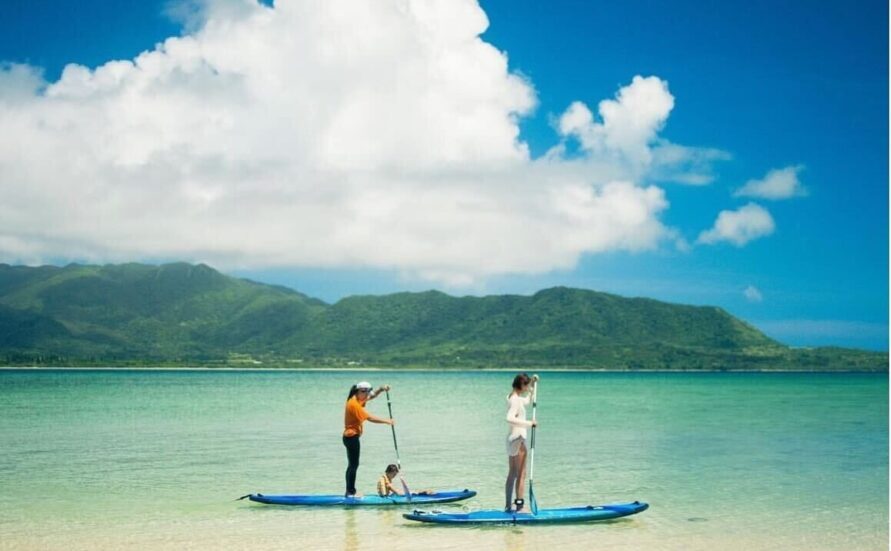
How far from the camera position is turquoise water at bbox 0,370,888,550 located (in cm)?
1677

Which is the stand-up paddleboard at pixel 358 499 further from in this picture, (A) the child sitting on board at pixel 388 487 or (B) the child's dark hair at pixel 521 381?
(B) the child's dark hair at pixel 521 381

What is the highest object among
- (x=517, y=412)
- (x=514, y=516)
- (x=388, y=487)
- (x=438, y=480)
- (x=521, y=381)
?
(x=521, y=381)

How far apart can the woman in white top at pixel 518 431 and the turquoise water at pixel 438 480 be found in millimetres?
774

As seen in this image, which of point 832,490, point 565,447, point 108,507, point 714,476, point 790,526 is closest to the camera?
point 790,526

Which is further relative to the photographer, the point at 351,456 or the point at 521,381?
the point at 351,456

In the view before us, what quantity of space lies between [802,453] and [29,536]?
82.5 feet

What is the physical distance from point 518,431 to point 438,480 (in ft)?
27.8

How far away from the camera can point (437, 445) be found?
3506cm

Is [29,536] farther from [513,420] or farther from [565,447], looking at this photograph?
[565,447]

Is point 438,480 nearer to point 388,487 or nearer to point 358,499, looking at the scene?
point 388,487

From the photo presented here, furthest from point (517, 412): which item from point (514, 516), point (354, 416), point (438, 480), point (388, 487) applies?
point (438, 480)

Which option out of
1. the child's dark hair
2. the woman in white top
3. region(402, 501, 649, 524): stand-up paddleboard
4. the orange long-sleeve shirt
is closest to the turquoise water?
region(402, 501, 649, 524): stand-up paddleboard

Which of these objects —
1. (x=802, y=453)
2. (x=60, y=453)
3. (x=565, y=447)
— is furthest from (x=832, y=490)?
(x=60, y=453)

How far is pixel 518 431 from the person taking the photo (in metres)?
16.6
